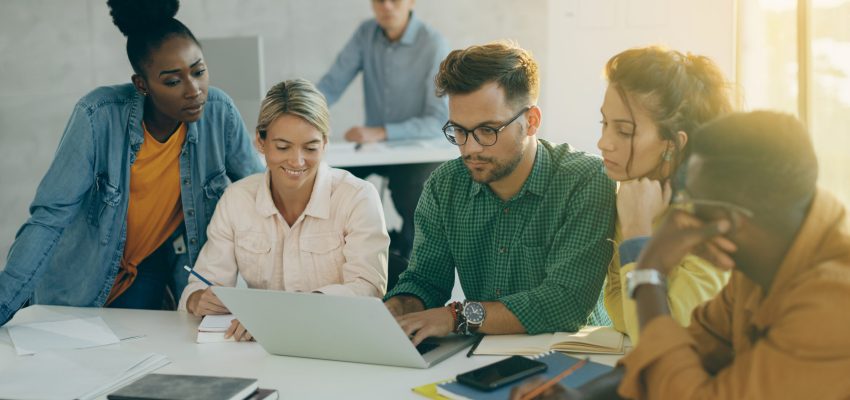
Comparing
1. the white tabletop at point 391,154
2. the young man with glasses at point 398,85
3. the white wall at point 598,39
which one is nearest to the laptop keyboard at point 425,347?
the white tabletop at point 391,154

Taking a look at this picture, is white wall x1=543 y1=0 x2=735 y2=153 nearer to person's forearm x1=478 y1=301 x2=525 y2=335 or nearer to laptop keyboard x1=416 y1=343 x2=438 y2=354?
person's forearm x1=478 y1=301 x2=525 y2=335

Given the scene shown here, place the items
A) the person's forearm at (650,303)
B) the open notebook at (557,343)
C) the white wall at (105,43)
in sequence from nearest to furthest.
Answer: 1. the person's forearm at (650,303)
2. the open notebook at (557,343)
3. the white wall at (105,43)

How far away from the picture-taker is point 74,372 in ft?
5.58

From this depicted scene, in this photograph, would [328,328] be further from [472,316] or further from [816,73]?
[816,73]

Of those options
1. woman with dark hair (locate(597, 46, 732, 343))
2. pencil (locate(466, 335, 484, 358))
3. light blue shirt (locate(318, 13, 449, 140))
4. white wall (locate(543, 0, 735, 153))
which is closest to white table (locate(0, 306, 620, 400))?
pencil (locate(466, 335, 484, 358))

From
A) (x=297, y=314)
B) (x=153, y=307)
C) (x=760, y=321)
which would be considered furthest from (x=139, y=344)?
(x=760, y=321)

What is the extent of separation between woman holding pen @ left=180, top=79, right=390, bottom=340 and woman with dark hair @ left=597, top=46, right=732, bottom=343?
2.14ft

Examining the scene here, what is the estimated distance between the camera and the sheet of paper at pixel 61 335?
6.23 feet

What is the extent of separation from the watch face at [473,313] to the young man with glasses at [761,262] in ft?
2.04

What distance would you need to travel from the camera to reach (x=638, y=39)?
182 inches

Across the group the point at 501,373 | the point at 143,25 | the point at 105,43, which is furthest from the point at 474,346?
the point at 105,43

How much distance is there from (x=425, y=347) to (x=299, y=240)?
60 cm

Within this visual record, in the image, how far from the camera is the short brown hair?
2008 mm

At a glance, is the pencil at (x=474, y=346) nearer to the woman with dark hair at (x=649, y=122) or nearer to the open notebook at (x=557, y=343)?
the open notebook at (x=557, y=343)
